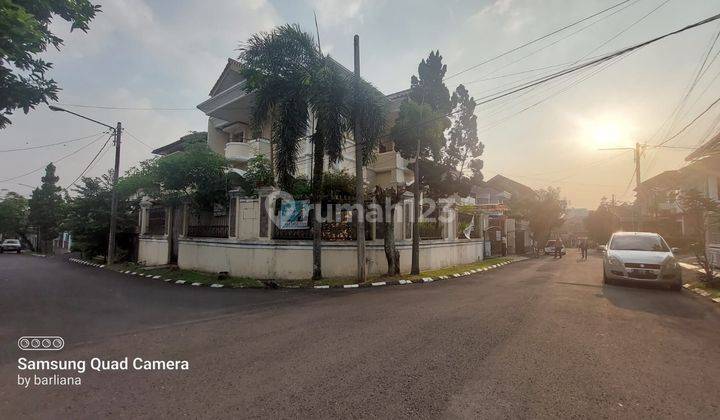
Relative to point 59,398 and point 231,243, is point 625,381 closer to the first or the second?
point 59,398

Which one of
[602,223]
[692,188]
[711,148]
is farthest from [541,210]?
[692,188]

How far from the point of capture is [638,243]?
1173 centimetres

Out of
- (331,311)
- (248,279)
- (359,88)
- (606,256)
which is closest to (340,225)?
(248,279)

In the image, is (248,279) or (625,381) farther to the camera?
(248,279)

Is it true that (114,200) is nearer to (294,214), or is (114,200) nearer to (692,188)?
(294,214)

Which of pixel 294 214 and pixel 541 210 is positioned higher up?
pixel 541 210

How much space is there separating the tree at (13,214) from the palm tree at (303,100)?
4891 centimetres

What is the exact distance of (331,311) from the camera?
7.84m

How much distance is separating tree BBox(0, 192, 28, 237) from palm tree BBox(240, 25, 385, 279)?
4891cm

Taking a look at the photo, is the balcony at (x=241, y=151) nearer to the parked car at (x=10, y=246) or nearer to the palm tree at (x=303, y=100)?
the palm tree at (x=303, y=100)

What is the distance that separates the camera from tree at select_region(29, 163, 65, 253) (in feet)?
140

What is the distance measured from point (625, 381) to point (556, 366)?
68cm

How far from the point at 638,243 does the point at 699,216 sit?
1854 millimetres

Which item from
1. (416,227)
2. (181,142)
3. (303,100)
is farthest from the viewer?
(181,142)
